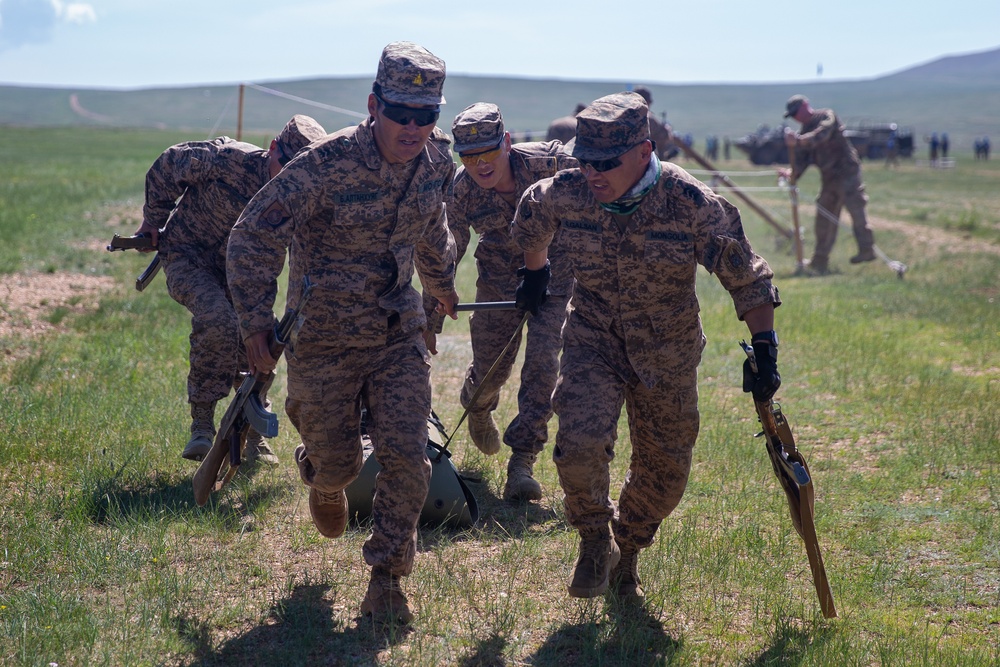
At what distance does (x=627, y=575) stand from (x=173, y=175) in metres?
3.68

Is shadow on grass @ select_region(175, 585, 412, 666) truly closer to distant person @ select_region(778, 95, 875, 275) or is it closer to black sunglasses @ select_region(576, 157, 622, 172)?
black sunglasses @ select_region(576, 157, 622, 172)

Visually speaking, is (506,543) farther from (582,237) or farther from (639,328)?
(582,237)

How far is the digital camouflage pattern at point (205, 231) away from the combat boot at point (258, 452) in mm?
485

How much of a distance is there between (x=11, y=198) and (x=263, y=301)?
20.6 meters

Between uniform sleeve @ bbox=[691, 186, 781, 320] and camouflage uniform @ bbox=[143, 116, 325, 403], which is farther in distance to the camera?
camouflage uniform @ bbox=[143, 116, 325, 403]

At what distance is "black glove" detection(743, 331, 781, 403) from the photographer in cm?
408

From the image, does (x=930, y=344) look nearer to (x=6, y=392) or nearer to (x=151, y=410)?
(x=151, y=410)

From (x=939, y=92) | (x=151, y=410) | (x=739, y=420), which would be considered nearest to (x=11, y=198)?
(x=151, y=410)

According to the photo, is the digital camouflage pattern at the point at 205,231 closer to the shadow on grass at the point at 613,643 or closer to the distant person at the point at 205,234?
the distant person at the point at 205,234

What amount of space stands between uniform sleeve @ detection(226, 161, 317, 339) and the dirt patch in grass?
20.5 feet

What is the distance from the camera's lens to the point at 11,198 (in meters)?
22.0

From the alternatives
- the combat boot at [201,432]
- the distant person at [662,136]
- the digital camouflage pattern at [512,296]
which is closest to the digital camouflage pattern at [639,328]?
the digital camouflage pattern at [512,296]

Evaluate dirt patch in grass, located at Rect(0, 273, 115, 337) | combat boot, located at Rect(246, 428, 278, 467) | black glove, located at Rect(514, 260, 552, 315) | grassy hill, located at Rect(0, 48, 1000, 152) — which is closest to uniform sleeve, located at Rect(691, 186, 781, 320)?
black glove, located at Rect(514, 260, 552, 315)

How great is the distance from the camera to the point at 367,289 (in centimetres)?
434
